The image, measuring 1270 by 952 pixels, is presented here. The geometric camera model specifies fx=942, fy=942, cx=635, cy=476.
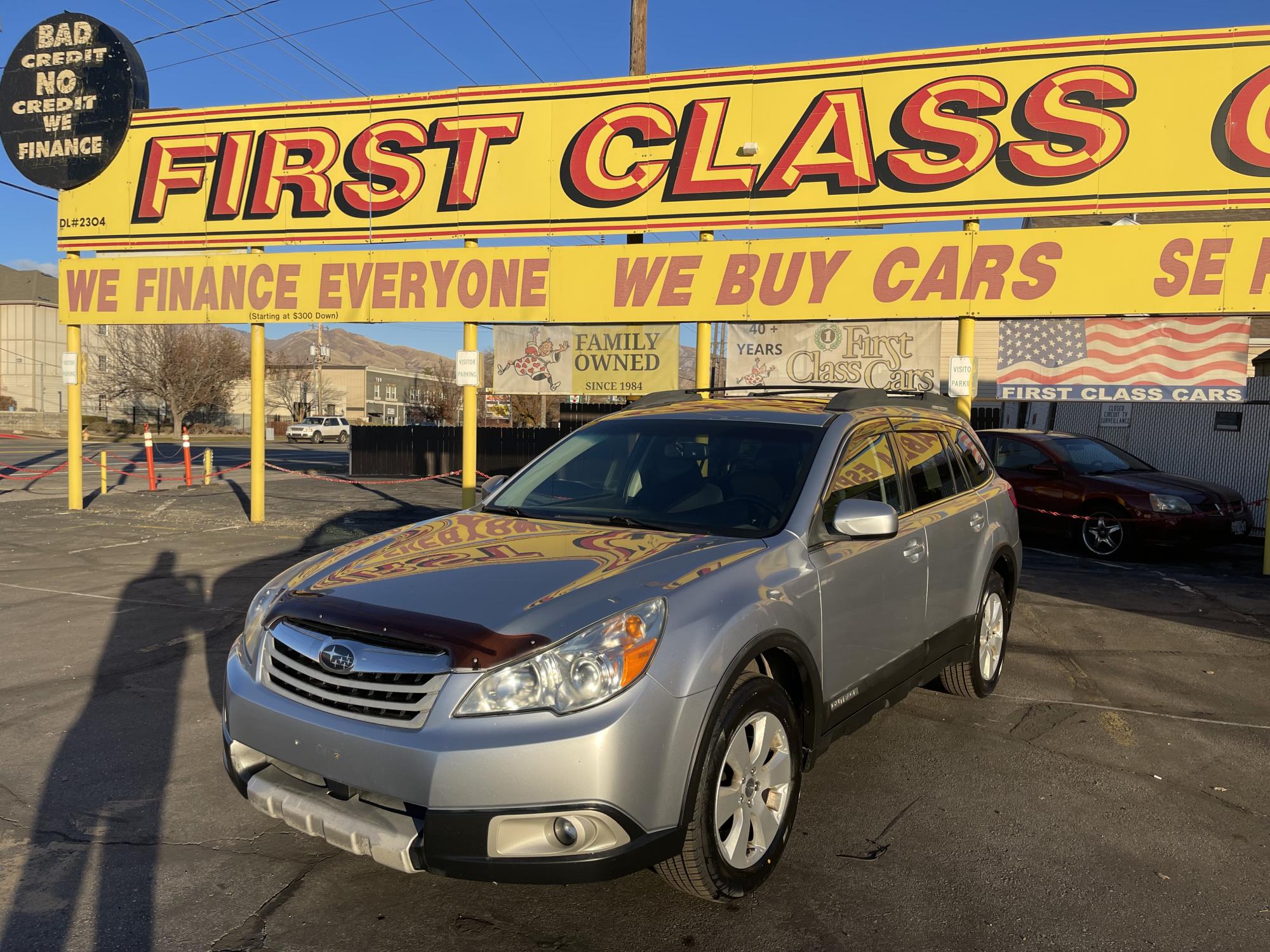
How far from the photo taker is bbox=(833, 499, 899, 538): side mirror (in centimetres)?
380

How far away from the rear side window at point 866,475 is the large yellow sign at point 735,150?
6992mm

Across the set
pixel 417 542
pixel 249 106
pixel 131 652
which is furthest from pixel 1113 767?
pixel 249 106

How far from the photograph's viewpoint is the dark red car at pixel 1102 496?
1125cm

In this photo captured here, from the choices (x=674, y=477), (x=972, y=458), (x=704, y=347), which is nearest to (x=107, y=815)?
(x=674, y=477)

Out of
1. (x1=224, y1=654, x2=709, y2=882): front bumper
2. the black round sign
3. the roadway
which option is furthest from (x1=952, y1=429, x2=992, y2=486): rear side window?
the roadway

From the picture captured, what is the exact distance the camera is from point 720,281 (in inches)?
453

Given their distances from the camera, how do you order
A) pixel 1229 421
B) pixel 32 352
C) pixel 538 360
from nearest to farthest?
pixel 538 360
pixel 1229 421
pixel 32 352

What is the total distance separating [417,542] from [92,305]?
13.3m

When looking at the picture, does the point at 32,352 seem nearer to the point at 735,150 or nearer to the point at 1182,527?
the point at 735,150

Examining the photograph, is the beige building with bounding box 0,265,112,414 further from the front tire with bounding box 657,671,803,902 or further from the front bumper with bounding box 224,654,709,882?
the front tire with bounding box 657,671,803,902

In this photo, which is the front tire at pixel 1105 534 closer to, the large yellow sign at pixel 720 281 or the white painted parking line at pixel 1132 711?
the large yellow sign at pixel 720 281

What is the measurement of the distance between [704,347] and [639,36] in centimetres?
538

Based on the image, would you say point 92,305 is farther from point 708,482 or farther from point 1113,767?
point 1113,767

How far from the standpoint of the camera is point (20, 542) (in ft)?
37.4
